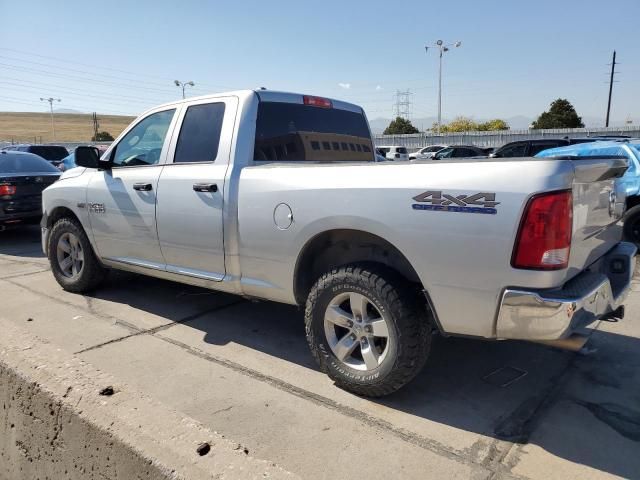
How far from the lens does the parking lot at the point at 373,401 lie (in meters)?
2.67

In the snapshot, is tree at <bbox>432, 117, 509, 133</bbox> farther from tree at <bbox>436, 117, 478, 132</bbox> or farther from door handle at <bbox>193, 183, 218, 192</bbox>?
door handle at <bbox>193, 183, 218, 192</bbox>

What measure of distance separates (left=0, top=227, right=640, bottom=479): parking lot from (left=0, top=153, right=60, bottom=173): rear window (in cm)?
514

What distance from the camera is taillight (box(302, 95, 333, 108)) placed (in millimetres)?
4562

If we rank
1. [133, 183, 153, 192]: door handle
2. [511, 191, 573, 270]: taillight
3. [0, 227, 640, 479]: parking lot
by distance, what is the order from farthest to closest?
[133, 183, 153, 192]: door handle
[0, 227, 640, 479]: parking lot
[511, 191, 573, 270]: taillight

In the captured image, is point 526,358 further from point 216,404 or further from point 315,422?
point 216,404

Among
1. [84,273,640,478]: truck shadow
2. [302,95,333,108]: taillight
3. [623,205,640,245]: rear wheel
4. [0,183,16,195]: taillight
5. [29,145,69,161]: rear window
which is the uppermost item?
[302,95,333,108]: taillight

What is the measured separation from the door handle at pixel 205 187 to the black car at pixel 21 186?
6434 mm

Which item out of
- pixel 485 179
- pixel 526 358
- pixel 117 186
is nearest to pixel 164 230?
pixel 117 186

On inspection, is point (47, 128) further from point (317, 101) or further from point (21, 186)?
point (317, 101)

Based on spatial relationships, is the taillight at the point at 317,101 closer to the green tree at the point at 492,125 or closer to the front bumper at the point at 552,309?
the front bumper at the point at 552,309

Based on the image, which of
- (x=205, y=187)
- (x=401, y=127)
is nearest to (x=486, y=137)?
(x=401, y=127)

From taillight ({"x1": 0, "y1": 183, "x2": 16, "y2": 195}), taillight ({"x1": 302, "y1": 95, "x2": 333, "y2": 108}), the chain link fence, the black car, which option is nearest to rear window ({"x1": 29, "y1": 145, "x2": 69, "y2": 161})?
the black car

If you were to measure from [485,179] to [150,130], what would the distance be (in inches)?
135

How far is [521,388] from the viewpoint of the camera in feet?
11.3
